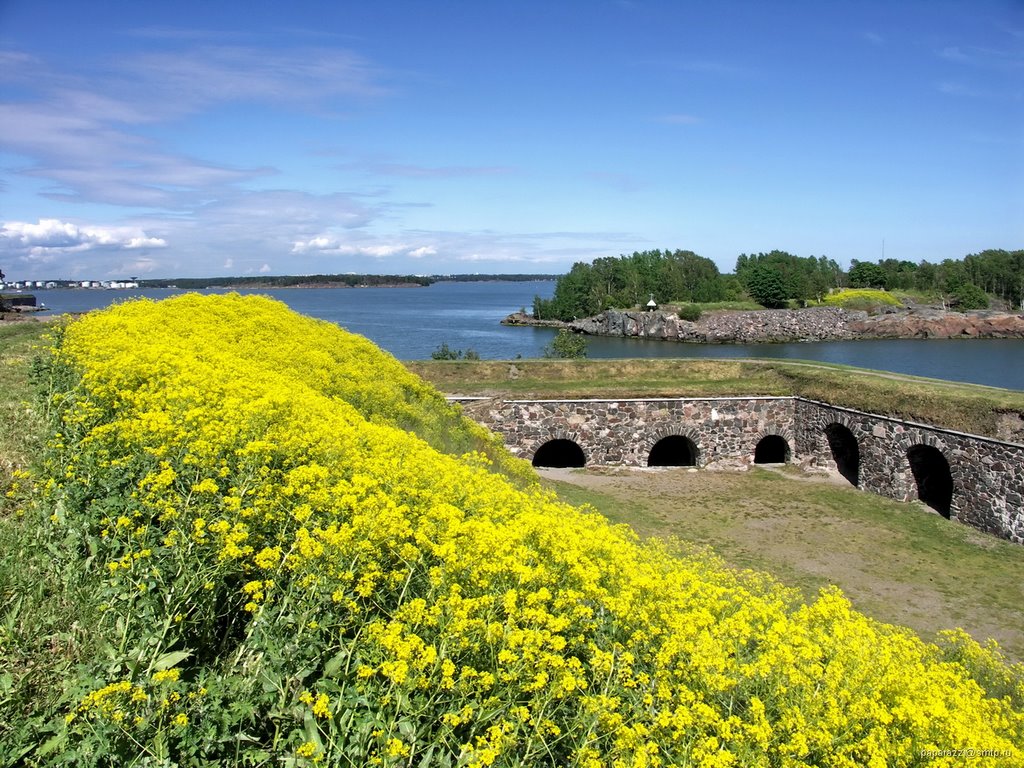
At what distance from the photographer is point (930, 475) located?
17.2 m

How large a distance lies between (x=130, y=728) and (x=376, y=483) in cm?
195

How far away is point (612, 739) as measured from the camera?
3338mm

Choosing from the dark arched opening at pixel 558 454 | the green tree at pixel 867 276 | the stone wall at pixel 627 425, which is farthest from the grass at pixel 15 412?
the green tree at pixel 867 276

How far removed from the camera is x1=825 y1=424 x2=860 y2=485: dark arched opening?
63.4 ft

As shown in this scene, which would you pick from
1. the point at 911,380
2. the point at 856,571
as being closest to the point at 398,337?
the point at 911,380

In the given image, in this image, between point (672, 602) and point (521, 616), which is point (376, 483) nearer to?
point (521, 616)

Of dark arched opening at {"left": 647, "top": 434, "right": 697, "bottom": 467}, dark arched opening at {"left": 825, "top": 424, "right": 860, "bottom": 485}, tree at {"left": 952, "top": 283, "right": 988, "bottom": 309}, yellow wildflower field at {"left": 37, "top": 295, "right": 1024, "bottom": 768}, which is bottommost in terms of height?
dark arched opening at {"left": 647, "top": 434, "right": 697, "bottom": 467}

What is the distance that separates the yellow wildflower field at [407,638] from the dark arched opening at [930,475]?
43.2ft

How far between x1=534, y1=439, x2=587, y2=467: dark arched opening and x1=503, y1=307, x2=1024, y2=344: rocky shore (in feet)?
157

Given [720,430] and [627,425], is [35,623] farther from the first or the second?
[720,430]

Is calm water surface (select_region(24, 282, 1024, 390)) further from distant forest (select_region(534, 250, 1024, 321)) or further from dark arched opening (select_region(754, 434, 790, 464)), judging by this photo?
dark arched opening (select_region(754, 434, 790, 464))

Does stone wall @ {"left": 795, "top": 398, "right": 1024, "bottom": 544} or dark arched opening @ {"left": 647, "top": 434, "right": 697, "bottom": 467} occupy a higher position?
stone wall @ {"left": 795, "top": 398, "right": 1024, "bottom": 544}

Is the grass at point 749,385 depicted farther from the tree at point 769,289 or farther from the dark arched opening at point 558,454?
the tree at point 769,289

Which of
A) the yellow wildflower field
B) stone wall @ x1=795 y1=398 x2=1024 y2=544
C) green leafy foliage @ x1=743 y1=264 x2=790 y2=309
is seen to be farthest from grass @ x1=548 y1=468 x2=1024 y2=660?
green leafy foliage @ x1=743 y1=264 x2=790 y2=309
